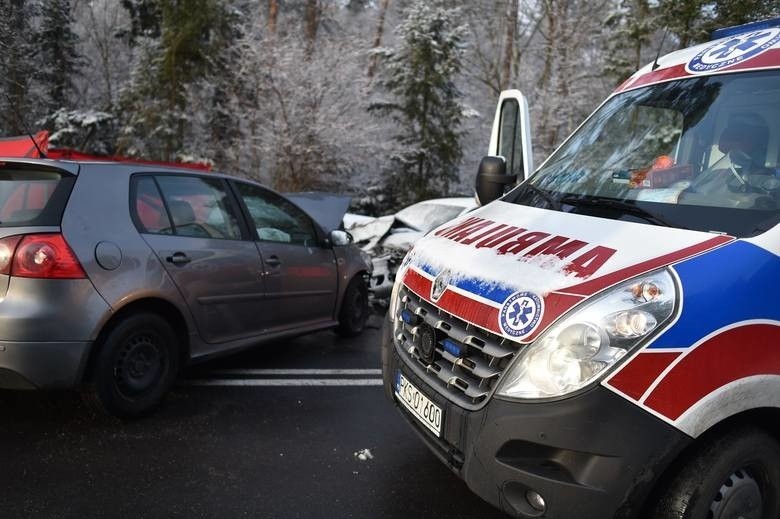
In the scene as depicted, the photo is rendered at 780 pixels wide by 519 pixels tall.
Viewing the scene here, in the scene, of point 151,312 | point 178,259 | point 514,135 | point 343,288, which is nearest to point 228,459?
point 151,312

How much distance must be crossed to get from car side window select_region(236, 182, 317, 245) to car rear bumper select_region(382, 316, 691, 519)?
9.91 feet

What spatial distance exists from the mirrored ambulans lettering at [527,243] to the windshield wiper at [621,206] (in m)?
0.31

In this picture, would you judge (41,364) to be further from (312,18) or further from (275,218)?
(312,18)

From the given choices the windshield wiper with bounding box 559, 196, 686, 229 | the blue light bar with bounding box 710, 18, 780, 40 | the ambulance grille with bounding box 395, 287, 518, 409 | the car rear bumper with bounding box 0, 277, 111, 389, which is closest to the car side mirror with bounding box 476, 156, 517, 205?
the windshield wiper with bounding box 559, 196, 686, 229

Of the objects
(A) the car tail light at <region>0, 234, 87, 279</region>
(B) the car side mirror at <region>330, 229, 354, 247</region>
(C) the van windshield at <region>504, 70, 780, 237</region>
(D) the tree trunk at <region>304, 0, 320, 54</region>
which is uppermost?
(D) the tree trunk at <region>304, 0, 320, 54</region>

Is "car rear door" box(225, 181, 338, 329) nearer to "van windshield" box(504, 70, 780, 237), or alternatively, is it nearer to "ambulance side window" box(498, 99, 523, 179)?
"ambulance side window" box(498, 99, 523, 179)

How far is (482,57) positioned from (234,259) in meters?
20.6

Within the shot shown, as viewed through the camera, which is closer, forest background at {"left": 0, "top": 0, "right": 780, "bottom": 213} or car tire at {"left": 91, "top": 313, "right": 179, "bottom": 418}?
car tire at {"left": 91, "top": 313, "right": 179, "bottom": 418}

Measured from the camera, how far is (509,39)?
2242 cm

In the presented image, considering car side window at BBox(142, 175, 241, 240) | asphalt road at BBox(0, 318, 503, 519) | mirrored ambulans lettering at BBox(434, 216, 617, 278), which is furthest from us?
car side window at BBox(142, 175, 241, 240)

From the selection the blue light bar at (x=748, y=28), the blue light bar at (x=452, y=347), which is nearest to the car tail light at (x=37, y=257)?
the blue light bar at (x=452, y=347)

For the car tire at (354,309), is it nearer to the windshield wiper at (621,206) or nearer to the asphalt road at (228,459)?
the asphalt road at (228,459)

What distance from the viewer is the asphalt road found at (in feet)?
9.50

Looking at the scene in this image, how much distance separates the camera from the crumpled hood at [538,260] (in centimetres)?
217
